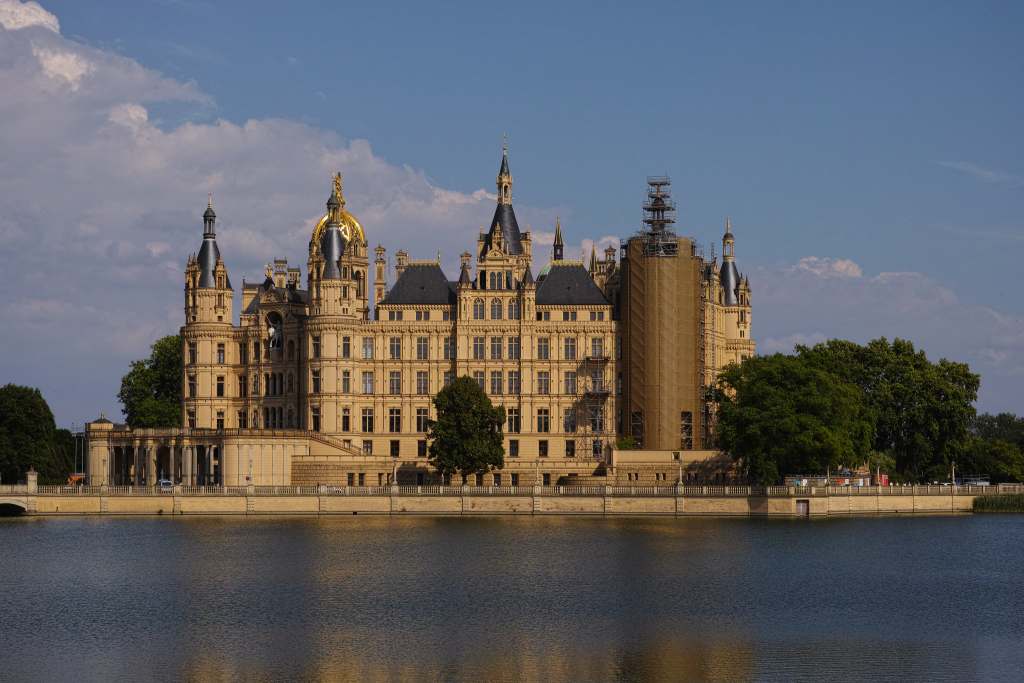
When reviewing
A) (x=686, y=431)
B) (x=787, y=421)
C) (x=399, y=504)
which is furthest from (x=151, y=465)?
(x=787, y=421)

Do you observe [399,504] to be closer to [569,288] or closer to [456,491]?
[456,491]

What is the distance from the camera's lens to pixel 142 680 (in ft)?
168

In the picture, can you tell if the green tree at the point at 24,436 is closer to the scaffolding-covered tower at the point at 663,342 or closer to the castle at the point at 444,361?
the castle at the point at 444,361

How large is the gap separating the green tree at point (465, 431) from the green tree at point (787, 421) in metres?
16.0

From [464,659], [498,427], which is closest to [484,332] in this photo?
[498,427]

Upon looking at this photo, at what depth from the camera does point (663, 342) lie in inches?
5059

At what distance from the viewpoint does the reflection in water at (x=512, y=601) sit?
5397cm

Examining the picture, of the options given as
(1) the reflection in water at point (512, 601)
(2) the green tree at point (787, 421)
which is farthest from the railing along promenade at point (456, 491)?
(1) the reflection in water at point (512, 601)

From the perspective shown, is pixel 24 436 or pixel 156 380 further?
pixel 156 380

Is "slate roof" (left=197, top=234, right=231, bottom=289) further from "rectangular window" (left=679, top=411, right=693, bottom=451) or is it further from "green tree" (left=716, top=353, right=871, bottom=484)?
"green tree" (left=716, top=353, right=871, bottom=484)

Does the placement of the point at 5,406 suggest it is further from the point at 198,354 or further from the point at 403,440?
the point at 403,440

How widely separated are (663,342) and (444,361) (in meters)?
17.4

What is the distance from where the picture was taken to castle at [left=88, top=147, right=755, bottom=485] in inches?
4970

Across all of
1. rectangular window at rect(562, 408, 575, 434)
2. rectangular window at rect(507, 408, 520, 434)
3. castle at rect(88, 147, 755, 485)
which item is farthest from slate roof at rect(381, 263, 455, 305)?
rectangular window at rect(562, 408, 575, 434)
